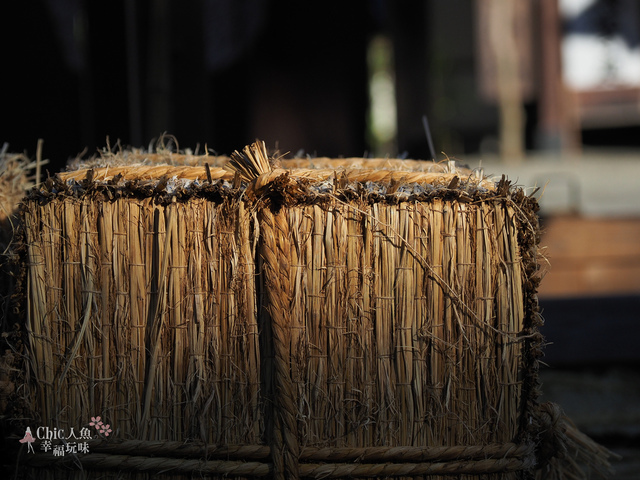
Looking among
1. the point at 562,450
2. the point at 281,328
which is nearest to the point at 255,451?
the point at 281,328

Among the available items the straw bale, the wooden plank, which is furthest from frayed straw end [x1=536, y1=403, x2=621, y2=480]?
→ the wooden plank

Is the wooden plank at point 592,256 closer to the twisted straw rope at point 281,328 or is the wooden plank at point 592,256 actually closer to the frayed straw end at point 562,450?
the frayed straw end at point 562,450

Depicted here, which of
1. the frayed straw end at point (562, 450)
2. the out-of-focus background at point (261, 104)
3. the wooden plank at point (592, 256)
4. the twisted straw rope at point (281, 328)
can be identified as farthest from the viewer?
the wooden plank at point (592, 256)

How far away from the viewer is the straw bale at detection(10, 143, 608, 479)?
4.34 feet

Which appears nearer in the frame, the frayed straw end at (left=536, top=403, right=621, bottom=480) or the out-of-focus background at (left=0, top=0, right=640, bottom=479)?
the frayed straw end at (left=536, top=403, right=621, bottom=480)

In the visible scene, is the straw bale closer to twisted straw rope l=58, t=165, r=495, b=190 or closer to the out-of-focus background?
twisted straw rope l=58, t=165, r=495, b=190

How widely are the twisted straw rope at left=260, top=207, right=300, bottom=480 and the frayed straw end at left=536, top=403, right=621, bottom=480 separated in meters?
0.60

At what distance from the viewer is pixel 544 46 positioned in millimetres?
6727

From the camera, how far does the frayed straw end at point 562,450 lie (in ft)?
4.79

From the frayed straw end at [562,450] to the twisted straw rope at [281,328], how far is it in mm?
597

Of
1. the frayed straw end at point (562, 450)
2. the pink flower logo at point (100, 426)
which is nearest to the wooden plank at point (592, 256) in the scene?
the frayed straw end at point (562, 450)

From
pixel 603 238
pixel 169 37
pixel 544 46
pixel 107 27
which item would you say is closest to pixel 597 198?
pixel 603 238

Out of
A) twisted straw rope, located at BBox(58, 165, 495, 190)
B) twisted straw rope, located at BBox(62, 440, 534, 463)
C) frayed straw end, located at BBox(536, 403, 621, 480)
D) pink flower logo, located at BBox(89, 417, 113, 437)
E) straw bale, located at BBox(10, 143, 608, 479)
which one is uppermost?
twisted straw rope, located at BBox(58, 165, 495, 190)

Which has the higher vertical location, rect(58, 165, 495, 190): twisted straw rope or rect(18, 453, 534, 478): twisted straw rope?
rect(58, 165, 495, 190): twisted straw rope
